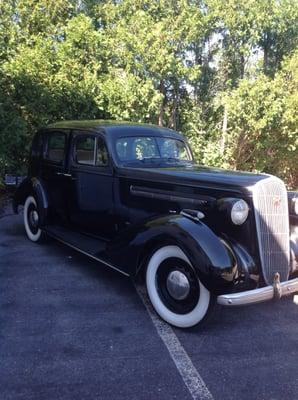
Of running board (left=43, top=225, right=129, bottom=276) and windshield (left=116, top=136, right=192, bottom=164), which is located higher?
windshield (left=116, top=136, right=192, bottom=164)

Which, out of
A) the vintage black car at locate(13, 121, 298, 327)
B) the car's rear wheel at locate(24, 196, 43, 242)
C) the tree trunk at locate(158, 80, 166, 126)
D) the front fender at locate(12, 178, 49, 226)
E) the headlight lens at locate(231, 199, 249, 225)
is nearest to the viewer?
the vintage black car at locate(13, 121, 298, 327)

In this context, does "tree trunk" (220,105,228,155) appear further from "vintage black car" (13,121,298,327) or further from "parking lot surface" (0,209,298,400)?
"parking lot surface" (0,209,298,400)

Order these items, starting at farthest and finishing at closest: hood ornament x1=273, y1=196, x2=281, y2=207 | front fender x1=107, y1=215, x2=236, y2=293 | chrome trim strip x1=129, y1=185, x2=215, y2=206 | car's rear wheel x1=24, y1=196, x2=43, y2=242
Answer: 1. car's rear wheel x1=24, y1=196, x2=43, y2=242
2. chrome trim strip x1=129, y1=185, x2=215, y2=206
3. hood ornament x1=273, y1=196, x2=281, y2=207
4. front fender x1=107, y1=215, x2=236, y2=293

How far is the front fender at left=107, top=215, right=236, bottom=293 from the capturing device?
3.13 metres

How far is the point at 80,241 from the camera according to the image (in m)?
4.87

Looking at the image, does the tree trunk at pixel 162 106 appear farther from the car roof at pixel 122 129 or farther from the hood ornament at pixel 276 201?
the hood ornament at pixel 276 201

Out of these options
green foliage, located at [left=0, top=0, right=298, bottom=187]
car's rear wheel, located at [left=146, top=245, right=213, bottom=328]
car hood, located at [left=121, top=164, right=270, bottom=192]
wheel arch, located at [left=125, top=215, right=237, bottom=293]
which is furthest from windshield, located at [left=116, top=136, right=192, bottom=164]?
green foliage, located at [left=0, top=0, right=298, bottom=187]

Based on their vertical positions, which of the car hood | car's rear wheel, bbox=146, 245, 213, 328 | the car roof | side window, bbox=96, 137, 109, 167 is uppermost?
the car roof

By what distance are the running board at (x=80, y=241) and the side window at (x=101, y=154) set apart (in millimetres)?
922

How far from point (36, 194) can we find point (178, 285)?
3016 millimetres

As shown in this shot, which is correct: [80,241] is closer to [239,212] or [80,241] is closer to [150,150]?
[150,150]

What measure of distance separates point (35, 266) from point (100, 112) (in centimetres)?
569

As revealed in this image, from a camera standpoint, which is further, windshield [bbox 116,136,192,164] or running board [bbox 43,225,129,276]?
windshield [bbox 116,136,192,164]

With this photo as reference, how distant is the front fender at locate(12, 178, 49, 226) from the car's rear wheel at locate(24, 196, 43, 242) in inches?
4.7
